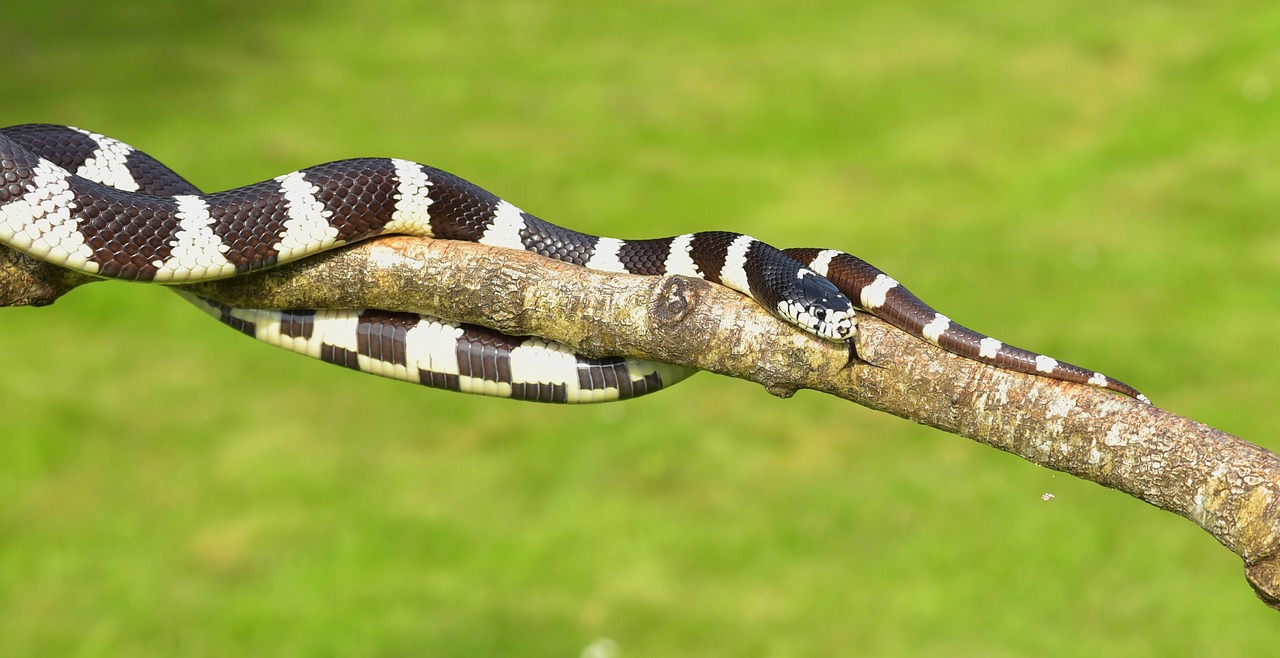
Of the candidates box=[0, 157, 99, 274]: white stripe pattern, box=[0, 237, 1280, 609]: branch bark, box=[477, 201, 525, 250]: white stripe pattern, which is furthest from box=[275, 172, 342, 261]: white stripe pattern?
box=[477, 201, 525, 250]: white stripe pattern

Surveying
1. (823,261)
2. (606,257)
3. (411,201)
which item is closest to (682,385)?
(606,257)

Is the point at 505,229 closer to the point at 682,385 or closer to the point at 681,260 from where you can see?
the point at 681,260

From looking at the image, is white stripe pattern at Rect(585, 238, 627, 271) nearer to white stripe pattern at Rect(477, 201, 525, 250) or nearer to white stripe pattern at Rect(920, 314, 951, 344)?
white stripe pattern at Rect(477, 201, 525, 250)

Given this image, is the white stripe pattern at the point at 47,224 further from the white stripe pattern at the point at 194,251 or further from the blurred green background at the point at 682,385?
the blurred green background at the point at 682,385

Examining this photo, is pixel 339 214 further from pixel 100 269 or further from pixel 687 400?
pixel 687 400

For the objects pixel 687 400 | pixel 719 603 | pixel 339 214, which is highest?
pixel 339 214

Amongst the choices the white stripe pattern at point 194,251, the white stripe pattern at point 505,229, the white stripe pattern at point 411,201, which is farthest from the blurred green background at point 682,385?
the white stripe pattern at point 194,251

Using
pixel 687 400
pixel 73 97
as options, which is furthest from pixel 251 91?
pixel 687 400
